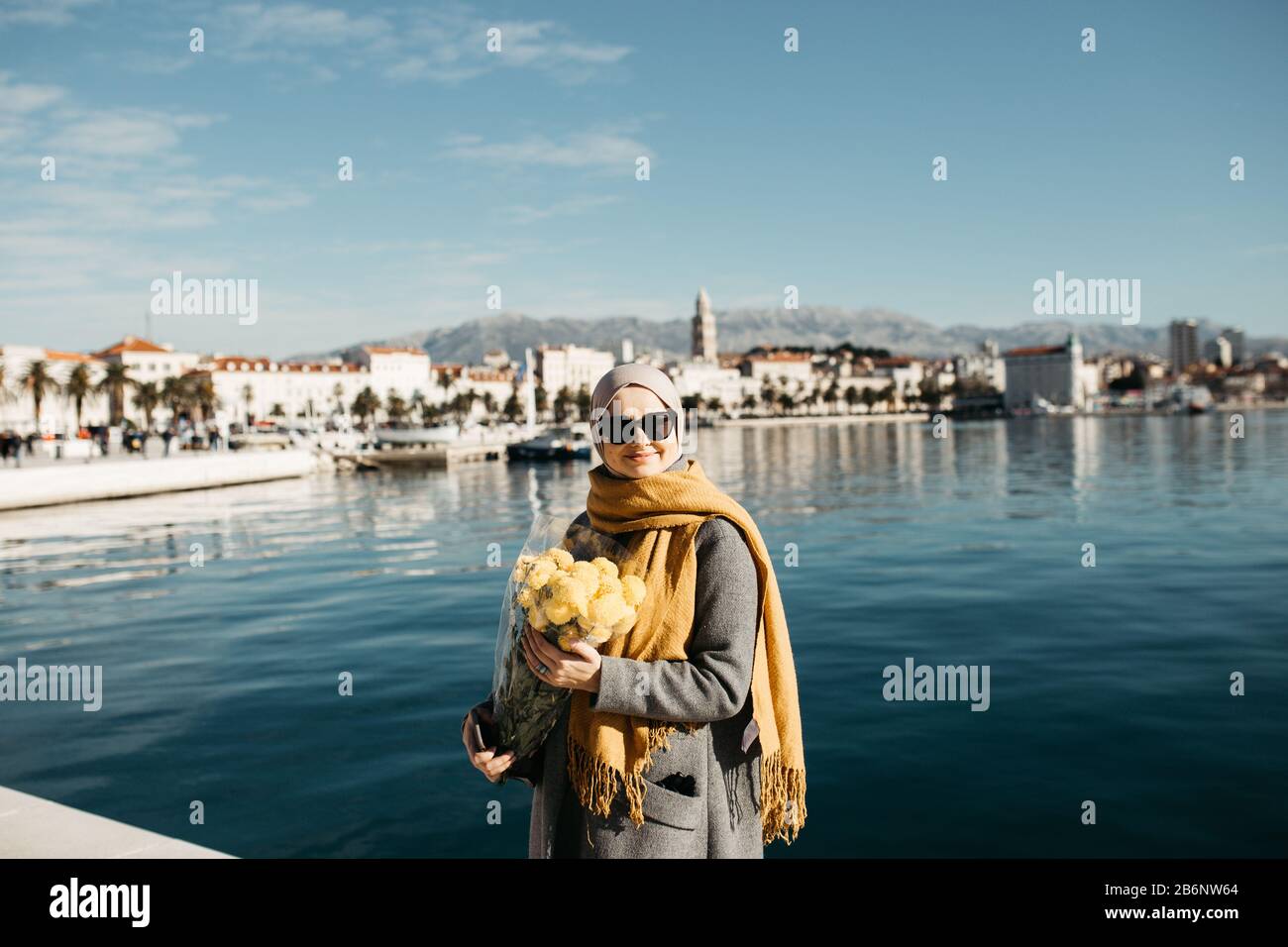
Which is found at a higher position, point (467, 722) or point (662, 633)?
point (662, 633)

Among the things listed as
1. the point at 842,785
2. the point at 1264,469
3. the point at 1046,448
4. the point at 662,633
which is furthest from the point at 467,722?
the point at 1046,448

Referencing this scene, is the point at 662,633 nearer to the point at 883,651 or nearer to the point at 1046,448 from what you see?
the point at 883,651

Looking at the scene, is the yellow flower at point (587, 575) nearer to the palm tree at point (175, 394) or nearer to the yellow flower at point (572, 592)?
the yellow flower at point (572, 592)

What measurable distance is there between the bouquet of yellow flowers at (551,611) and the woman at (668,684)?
0.04 meters

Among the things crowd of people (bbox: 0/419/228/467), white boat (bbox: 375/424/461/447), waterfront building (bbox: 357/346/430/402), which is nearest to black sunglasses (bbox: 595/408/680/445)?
crowd of people (bbox: 0/419/228/467)

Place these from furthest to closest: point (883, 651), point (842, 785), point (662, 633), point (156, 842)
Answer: point (883, 651) < point (842, 785) < point (156, 842) < point (662, 633)

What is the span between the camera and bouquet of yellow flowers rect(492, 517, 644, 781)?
2.62m

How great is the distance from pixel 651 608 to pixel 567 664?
276 millimetres

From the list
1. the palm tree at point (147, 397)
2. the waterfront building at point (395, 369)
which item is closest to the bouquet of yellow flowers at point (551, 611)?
the palm tree at point (147, 397)

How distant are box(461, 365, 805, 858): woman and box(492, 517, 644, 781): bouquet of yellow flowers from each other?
4 cm

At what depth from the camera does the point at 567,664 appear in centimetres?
266

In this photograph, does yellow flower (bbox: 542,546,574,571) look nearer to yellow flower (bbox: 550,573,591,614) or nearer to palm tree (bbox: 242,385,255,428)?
yellow flower (bbox: 550,573,591,614)
